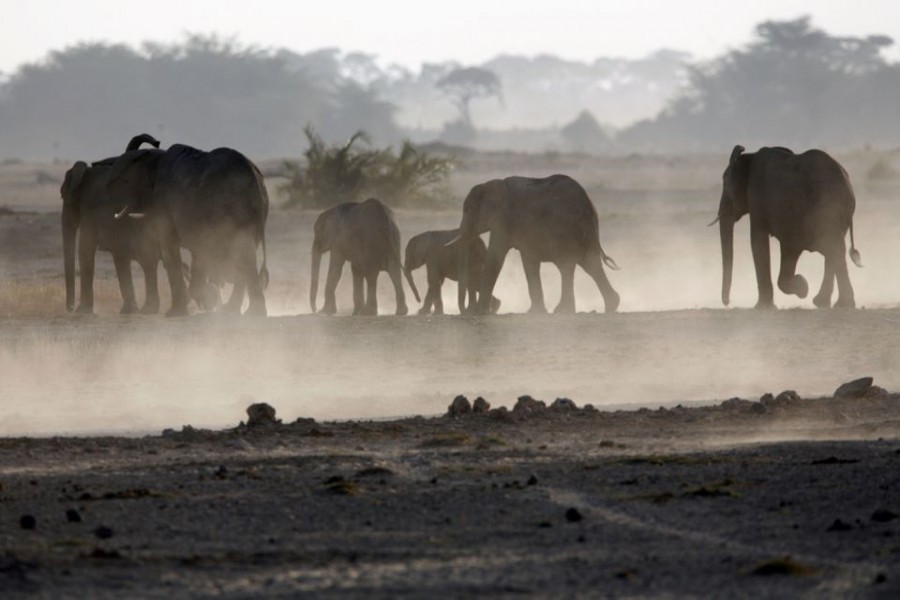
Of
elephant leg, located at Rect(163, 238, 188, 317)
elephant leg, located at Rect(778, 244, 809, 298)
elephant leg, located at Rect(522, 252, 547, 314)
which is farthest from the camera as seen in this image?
elephant leg, located at Rect(522, 252, 547, 314)

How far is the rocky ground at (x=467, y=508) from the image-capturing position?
26.1 ft

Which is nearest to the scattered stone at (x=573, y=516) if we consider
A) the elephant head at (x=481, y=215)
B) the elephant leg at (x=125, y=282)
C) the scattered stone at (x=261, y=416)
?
the scattered stone at (x=261, y=416)

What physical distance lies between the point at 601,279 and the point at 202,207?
460 centimetres

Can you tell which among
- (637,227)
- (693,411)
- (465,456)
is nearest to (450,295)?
(637,227)

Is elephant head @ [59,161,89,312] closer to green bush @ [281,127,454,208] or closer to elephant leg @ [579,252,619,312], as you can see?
elephant leg @ [579,252,619,312]

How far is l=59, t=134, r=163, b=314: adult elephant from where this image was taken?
2305 centimetres

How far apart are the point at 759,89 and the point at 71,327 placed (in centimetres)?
8701

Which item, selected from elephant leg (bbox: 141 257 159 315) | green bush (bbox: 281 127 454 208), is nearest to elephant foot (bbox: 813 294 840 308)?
elephant leg (bbox: 141 257 159 315)

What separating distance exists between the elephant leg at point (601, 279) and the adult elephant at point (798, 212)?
175cm

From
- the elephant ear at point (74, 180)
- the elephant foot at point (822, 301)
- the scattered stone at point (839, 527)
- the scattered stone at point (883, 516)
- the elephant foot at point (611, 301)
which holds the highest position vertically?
the elephant ear at point (74, 180)

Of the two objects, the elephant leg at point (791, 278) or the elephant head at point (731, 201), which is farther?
the elephant head at point (731, 201)

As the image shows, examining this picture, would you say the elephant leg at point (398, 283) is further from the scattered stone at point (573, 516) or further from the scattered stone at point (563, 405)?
the scattered stone at point (573, 516)

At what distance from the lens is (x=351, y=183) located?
3991 centimetres

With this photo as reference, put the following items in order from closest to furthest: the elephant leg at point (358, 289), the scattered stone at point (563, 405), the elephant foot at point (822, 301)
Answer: the scattered stone at point (563, 405), the elephant foot at point (822, 301), the elephant leg at point (358, 289)
